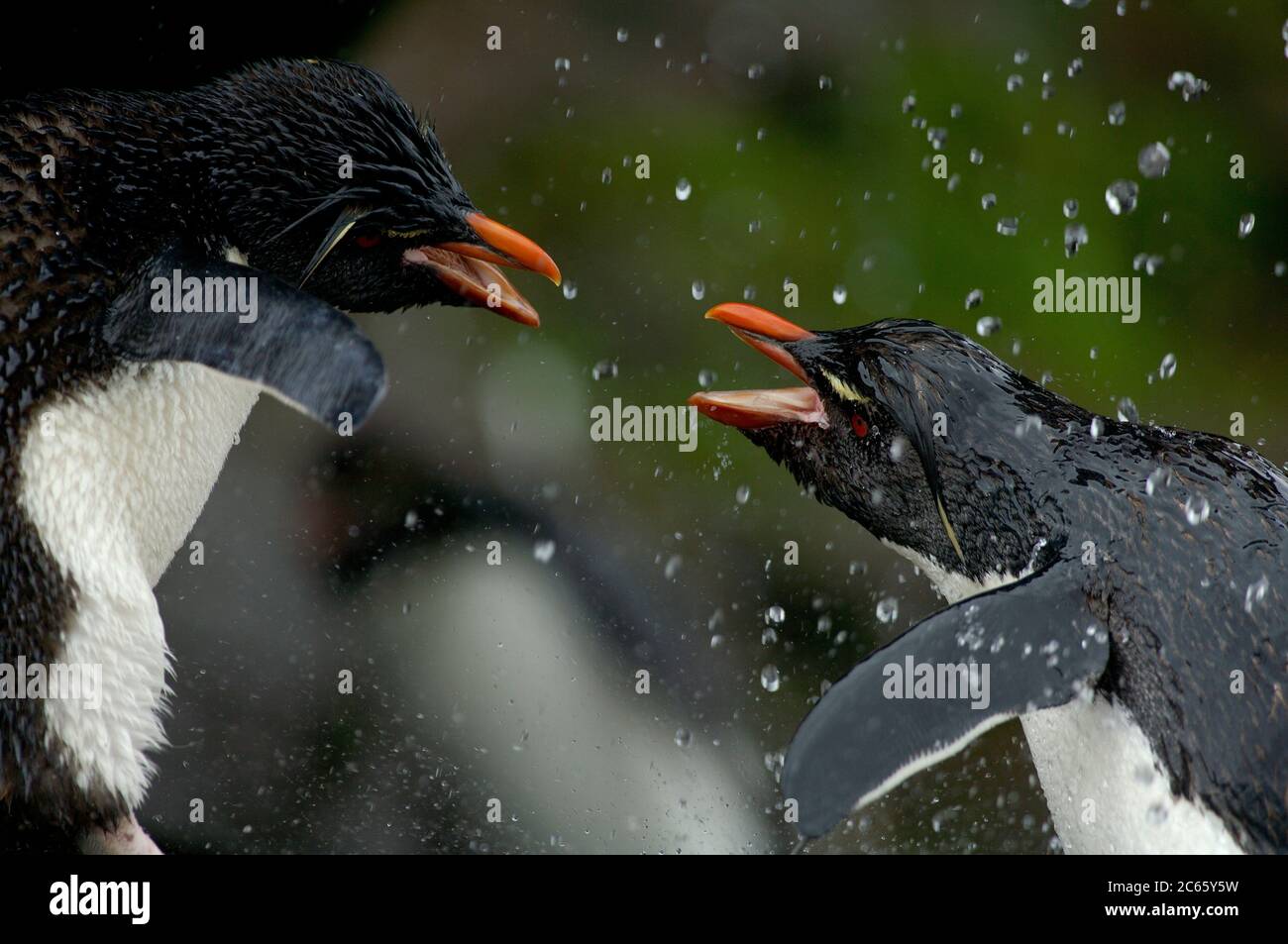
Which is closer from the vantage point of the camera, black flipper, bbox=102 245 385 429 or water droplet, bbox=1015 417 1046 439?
black flipper, bbox=102 245 385 429

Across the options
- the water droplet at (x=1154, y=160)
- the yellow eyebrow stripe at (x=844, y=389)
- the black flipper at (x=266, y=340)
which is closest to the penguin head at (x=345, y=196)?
the black flipper at (x=266, y=340)

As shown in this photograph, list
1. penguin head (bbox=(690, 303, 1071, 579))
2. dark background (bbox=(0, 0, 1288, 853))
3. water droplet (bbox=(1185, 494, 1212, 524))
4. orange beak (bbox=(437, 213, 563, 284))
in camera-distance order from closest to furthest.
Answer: water droplet (bbox=(1185, 494, 1212, 524))
penguin head (bbox=(690, 303, 1071, 579))
orange beak (bbox=(437, 213, 563, 284))
dark background (bbox=(0, 0, 1288, 853))

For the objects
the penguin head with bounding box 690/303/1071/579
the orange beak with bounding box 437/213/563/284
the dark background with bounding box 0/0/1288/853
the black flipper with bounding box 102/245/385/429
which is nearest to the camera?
the black flipper with bounding box 102/245/385/429

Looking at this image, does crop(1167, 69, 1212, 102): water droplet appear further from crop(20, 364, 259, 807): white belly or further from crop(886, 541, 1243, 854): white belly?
crop(20, 364, 259, 807): white belly

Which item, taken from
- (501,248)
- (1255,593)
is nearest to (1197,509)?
(1255,593)

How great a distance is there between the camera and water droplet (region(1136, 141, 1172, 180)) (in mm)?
2936

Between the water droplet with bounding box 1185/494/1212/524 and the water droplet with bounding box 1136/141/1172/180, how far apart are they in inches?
68.7

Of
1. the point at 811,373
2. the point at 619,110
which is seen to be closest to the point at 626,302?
the point at 619,110

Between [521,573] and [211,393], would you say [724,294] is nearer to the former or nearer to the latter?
[521,573]

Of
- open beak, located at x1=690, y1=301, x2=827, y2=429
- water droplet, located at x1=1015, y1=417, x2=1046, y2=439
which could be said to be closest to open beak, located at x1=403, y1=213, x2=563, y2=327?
open beak, located at x1=690, y1=301, x2=827, y2=429

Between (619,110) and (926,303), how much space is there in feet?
2.78

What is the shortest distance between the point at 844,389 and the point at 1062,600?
15.3 inches

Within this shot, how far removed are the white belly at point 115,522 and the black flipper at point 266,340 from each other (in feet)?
0.24

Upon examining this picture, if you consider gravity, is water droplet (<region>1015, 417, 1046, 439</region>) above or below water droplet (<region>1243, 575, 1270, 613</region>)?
above
